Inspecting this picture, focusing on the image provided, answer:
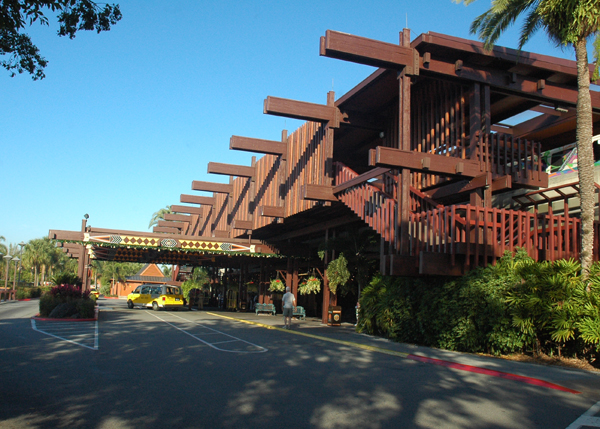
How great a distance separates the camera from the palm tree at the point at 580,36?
1125cm

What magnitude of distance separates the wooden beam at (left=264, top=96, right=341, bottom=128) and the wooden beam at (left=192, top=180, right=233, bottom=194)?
17.7 meters

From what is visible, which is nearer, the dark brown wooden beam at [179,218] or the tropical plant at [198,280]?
the dark brown wooden beam at [179,218]

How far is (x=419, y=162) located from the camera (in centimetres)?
1438

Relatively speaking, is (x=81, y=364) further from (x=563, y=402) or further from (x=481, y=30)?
(x=481, y=30)

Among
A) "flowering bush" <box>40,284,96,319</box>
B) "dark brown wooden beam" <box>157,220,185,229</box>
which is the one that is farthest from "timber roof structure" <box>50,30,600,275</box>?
"dark brown wooden beam" <box>157,220,185,229</box>

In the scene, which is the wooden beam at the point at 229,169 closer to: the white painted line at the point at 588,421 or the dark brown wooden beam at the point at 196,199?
the dark brown wooden beam at the point at 196,199

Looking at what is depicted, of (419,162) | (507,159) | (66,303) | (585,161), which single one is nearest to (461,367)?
(585,161)

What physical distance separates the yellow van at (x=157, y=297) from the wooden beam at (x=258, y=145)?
13199mm

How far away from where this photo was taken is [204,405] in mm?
6332

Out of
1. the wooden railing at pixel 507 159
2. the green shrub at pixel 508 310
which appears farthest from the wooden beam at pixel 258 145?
the green shrub at pixel 508 310

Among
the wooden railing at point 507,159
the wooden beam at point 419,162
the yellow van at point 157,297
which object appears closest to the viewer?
the wooden beam at point 419,162

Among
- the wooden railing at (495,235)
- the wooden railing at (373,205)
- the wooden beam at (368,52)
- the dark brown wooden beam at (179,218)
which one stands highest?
the wooden beam at (368,52)

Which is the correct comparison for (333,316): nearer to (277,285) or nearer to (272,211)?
(272,211)

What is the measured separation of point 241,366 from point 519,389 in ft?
15.2
